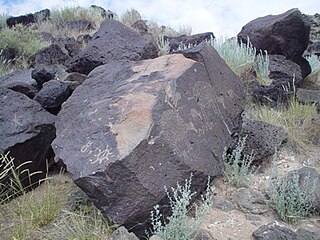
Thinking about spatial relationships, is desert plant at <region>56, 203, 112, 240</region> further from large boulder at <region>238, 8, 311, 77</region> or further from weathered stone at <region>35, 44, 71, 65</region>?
large boulder at <region>238, 8, 311, 77</region>

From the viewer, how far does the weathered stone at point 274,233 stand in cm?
333

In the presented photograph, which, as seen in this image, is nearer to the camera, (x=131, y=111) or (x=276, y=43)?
(x=131, y=111)

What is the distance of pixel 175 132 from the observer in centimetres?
363

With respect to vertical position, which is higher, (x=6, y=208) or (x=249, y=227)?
(x=6, y=208)

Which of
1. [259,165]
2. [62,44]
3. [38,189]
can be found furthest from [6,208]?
[62,44]

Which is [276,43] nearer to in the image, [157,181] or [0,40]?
[157,181]

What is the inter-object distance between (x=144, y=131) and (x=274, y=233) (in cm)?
118

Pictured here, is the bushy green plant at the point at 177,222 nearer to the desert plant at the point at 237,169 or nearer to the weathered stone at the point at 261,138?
the desert plant at the point at 237,169

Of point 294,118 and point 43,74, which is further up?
point 43,74

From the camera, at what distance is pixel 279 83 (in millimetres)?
6461

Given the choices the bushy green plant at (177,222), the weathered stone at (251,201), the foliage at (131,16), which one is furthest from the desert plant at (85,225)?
the foliage at (131,16)

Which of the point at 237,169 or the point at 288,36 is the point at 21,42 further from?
the point at 237,169

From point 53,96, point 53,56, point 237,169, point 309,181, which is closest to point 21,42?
point 53,56

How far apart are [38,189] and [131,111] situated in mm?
1215
